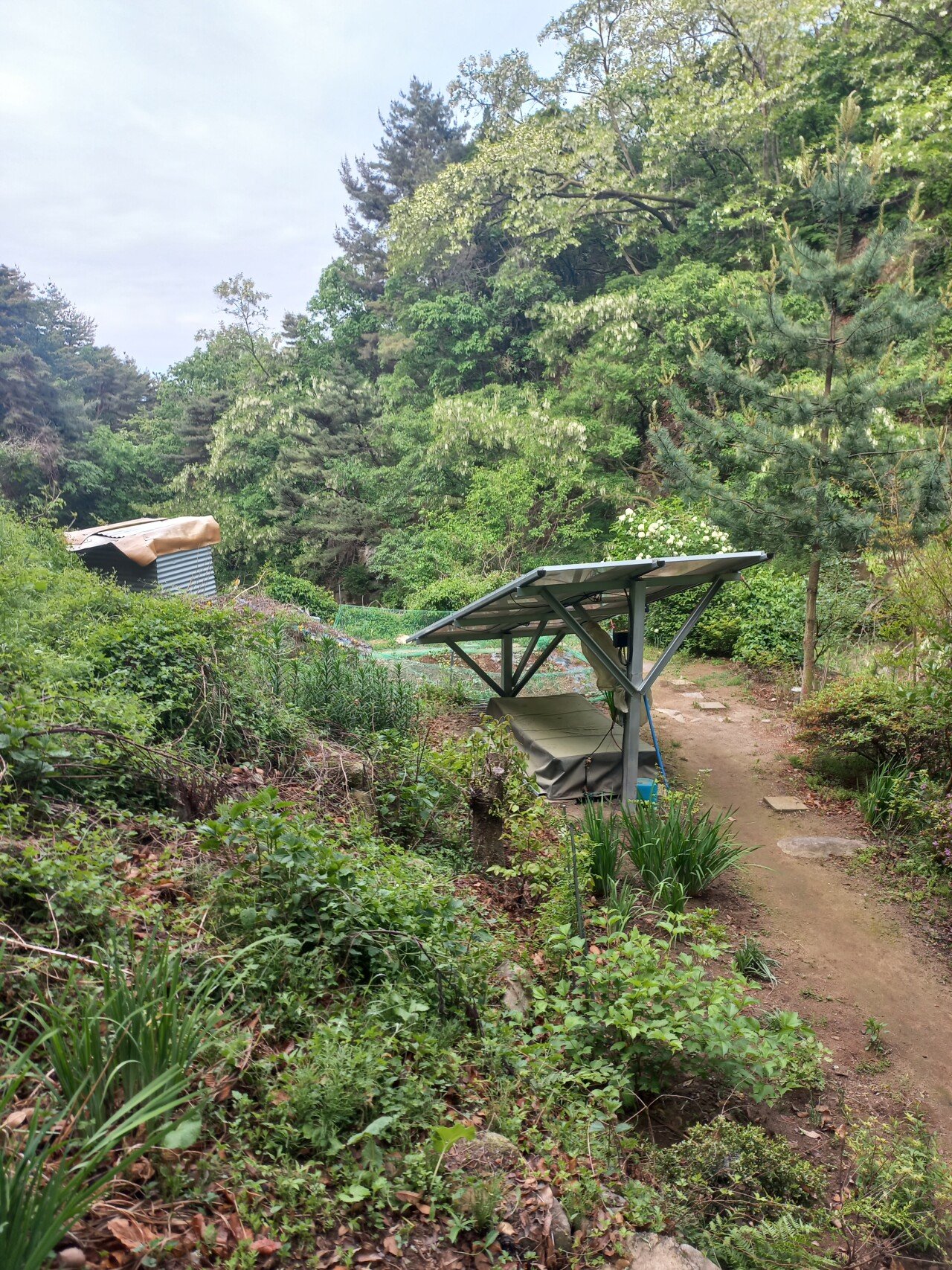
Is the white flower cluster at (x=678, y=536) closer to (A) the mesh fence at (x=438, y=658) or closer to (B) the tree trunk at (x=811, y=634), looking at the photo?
(A) the mesh fence at (x=438, y=658)

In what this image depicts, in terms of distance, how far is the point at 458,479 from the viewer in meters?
20.6

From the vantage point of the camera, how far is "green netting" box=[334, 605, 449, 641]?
587 inches

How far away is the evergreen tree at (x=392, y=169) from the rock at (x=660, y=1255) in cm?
3401

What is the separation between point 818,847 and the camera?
21.8 feet

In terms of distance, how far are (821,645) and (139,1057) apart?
36.9 ft

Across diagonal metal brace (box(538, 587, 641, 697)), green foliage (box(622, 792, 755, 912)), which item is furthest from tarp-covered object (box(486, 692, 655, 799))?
green foliage (box(622, 792, 755, 912))

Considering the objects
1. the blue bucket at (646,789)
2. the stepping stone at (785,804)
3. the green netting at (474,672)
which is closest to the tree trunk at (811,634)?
the stepping stone at (785,804)

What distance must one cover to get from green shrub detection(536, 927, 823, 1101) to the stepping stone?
3.86 m

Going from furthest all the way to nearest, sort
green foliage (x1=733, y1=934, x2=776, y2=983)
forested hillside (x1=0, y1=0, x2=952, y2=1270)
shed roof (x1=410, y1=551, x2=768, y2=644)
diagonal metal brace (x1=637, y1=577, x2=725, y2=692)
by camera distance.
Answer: diagonal metal brace (x1=637, y1=577, x2=725, y2=692)
shed roof (x1=410, y1=551, x2=768, y2=644)
green foliage (x1=733, y1=934, x2=776, y2=983)
forested hillside (x1=0, y1=0, x2=952, y2=1270)

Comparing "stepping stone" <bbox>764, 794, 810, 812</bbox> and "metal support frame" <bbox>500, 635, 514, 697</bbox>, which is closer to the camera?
"stepping stone" <bbox>764, 794, 810, 812</bbox>

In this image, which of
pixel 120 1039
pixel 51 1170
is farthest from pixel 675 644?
pixel 51 1170

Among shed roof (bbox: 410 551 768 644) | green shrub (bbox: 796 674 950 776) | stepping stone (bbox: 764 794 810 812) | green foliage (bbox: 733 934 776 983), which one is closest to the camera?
green foliage (bbox: 733 934 776 983)

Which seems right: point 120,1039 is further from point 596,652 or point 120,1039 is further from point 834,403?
point 834,403

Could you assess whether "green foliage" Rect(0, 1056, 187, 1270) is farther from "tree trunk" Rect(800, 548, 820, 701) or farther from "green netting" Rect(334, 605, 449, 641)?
"green netting" Rect(334, 605, 449, 641)
